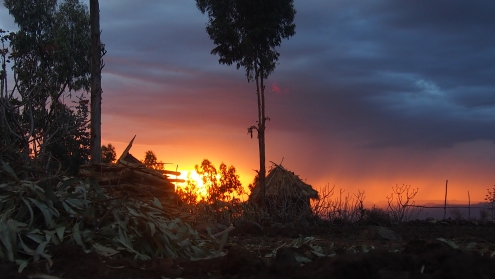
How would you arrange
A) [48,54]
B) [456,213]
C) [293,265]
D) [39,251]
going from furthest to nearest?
[48,54]
[456,213]
[39,251]
[293,265]

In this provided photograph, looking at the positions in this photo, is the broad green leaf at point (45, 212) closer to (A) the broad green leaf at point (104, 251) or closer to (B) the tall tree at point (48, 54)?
(A) the broad green leaf at point (104, 251)

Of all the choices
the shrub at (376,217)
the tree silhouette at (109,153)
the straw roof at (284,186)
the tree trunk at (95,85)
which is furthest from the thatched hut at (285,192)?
the tree silhouette at (109,153)

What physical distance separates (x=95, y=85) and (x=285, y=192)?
24.1 feet

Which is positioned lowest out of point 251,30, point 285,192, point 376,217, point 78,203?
point 376,217

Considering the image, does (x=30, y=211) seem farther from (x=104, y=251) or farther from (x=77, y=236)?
(x=104, y=251)

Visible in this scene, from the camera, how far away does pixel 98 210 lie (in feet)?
14.0

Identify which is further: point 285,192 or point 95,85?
point 285,192

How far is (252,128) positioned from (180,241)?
42.1 feet

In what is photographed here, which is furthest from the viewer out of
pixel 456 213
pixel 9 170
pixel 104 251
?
pixel 456 213

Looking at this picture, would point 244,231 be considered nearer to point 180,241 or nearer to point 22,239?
point 180,241

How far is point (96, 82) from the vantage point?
38.6 ft

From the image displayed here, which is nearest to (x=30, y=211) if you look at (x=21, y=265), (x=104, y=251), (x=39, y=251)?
(x=39, y=251)

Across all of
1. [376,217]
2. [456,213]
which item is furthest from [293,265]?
[456,213]

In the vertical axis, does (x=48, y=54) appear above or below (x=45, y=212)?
above
